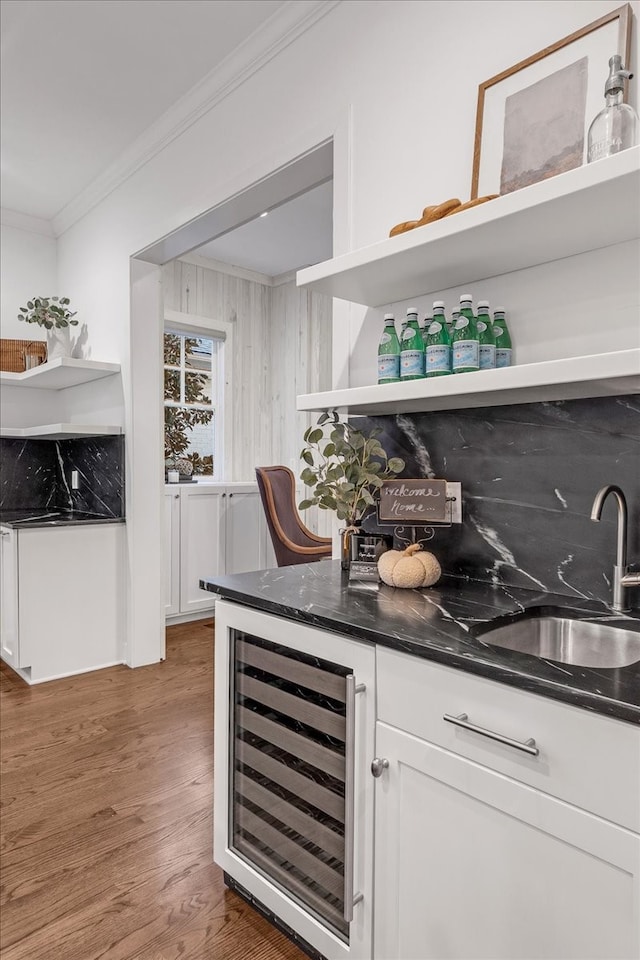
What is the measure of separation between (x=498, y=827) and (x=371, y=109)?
81.4 inches

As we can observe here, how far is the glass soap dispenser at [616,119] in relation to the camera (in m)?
1.25

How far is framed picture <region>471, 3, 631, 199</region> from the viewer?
4.66 feet

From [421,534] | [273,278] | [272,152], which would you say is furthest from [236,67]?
[273,278]

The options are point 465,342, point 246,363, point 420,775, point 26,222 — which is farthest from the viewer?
point 246,363

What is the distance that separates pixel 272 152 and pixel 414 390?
57.1 inches

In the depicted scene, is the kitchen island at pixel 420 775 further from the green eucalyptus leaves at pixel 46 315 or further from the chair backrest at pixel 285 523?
the green eucalyptus leaves at pixel 46 315

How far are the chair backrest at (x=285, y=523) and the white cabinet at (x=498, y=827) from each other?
8.32 ft

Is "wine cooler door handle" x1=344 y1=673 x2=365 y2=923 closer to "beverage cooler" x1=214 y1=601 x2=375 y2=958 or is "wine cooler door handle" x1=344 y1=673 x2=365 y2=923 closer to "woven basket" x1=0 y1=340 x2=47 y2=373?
"beverage cooler" x1=214 y1=601 x2=375 y2=958

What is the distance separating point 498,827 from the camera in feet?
3.34

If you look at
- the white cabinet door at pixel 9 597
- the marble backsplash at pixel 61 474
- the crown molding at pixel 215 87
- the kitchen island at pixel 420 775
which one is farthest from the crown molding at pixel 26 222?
the kitchen island at pixel 420 775

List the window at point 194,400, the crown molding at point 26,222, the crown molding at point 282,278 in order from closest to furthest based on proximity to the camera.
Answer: the crown molding at point 26,222 → the window at point 194,400 → the crown molding at point 282,278

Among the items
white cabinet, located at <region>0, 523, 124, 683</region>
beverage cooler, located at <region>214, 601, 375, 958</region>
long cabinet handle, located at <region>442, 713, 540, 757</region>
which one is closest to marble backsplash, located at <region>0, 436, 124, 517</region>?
white cabinet, located at <region>0, 523, 124, 683</region>

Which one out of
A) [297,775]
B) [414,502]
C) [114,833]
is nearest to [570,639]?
[414,502]

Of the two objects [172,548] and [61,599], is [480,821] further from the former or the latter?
[172,548]
